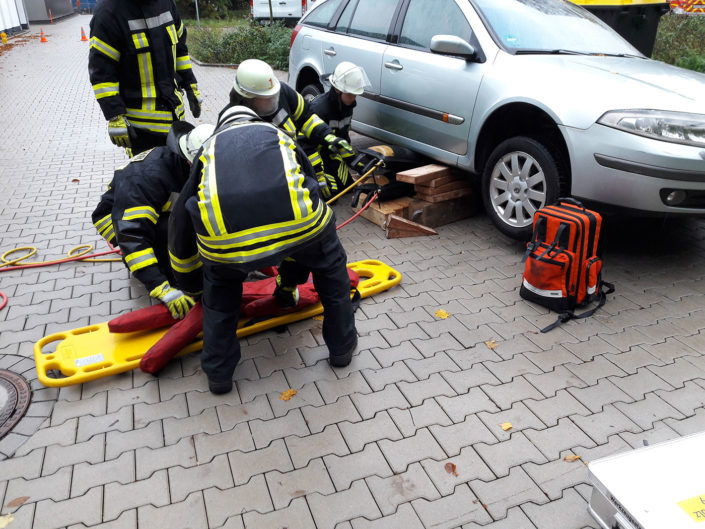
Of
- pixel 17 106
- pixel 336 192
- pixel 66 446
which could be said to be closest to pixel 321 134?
pixel 336 192

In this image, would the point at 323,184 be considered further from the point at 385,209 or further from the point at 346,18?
the point at 346,18

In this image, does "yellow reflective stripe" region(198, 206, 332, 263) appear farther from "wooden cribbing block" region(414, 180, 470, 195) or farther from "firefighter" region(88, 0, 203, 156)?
"wooden cribbing block" region(414, 180, 470, 195)

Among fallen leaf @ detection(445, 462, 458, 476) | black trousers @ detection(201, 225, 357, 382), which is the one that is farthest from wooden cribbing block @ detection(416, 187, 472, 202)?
fallen leaf @ detection(445, 462, 458, 476)

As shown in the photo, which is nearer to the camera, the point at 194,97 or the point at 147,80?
the point at 147,80

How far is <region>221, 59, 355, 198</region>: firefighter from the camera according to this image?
335cm

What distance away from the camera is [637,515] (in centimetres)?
187

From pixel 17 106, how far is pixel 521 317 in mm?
10089

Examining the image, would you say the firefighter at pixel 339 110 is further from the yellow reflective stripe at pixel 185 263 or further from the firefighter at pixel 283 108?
the yellow reflective stripe at pixel 185 263

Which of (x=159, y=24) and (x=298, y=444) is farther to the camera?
(x=159, y=24)

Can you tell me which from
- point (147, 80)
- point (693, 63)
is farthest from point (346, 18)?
point (693, 63)

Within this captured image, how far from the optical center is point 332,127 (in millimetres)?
5445

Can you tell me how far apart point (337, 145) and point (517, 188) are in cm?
165

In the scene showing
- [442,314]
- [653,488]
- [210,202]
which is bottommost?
[442,314]

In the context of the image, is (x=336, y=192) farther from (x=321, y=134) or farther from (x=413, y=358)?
(x=413, y=358)
